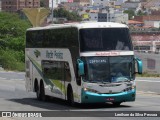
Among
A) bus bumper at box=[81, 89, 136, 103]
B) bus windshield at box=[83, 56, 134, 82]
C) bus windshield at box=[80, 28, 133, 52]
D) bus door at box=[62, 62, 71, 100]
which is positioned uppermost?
bus windshield at box=[80, 28, 133, 52]

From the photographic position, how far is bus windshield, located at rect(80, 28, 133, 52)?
2370 centimetres

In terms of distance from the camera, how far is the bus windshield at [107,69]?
926 inches

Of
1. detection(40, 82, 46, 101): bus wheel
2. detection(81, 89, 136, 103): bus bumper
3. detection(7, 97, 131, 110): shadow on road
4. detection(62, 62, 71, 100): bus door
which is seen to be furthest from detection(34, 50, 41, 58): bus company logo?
detection(81, 89, 136, 103): bus bumper

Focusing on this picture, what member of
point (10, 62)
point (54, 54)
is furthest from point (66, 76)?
point (10, 62)

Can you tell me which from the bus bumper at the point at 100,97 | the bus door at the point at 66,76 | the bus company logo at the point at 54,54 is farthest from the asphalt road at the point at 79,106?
the bus company logo at the point at 54,54

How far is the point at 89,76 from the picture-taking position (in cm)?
2350

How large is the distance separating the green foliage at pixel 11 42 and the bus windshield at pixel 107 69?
47.8 metres

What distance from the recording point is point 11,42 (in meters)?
93.1

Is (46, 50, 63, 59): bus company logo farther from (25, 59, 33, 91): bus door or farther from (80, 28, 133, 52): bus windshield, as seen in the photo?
(25, 59, 33, 91): bus door

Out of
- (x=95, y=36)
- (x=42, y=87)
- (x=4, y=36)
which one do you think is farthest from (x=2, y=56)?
(x=95, y=36)

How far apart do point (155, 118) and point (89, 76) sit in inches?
165

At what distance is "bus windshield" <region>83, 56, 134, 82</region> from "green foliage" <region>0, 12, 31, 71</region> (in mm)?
47752

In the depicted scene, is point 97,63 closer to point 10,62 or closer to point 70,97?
point 70,97

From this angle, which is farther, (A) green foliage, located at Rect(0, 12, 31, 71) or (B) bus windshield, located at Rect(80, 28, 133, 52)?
(A) green foliage, located at Rect(0, 12, 31, 71)
